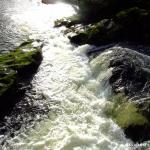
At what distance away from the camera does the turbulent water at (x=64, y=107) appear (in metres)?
17.8

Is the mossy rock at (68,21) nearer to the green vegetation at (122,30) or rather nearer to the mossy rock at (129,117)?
the green vegetation at (122,30)

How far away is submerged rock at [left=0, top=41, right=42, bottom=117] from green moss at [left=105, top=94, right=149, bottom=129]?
6.99 metres

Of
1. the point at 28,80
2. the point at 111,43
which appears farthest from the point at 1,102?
the point at 111,43

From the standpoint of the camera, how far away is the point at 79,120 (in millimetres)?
19406

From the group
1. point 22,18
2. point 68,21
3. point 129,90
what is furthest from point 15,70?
point 22,18

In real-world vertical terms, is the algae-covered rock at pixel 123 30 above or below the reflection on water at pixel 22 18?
above

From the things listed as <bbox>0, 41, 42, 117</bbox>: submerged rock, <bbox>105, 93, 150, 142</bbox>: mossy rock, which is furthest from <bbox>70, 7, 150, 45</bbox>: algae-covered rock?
<bbox>105, 93, 150, 142</bbox>: mossy rock

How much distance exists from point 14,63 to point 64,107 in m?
7.31

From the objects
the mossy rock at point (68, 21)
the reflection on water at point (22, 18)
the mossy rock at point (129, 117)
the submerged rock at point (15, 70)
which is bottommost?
the reflection on water at point (22, 18)

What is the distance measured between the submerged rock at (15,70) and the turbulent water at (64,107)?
2.48ft

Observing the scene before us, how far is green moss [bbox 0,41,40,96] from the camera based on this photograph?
23.1m

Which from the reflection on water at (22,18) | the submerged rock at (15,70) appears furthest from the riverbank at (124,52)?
the submerged rock at (15,70)

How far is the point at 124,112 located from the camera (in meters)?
19.3

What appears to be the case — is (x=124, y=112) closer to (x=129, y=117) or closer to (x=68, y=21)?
(x=129, y=117)
